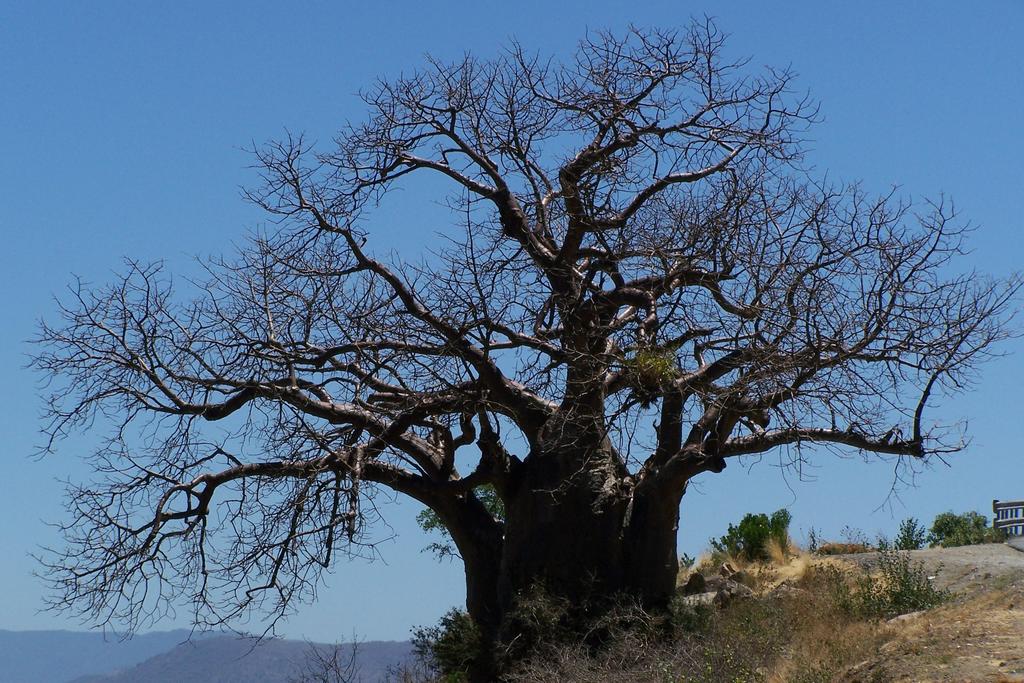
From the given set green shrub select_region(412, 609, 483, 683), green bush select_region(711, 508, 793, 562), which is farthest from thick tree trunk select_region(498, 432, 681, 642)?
green bush select_region(711, 508, 793, 562)

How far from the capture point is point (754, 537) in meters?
23.3

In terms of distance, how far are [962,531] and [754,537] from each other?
6.33 metres

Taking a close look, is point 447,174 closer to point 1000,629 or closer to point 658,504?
point 658,504

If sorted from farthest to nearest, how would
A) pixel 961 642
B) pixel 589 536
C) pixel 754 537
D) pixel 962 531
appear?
pixel 962 531 < pixel 754 537 < pixel 589 536 < pixel 961 642

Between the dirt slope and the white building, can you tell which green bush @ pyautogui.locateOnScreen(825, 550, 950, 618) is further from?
the white building

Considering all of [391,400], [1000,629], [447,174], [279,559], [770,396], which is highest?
[447,174]

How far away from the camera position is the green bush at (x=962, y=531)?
25203 millimetres

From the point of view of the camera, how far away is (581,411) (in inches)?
612

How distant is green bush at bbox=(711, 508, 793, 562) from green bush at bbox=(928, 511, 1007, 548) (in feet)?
12.9

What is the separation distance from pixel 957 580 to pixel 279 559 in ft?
34.1

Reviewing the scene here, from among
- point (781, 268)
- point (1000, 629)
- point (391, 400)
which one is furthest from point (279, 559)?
point (1000, 629)

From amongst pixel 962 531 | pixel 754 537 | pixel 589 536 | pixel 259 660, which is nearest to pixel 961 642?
pixel 589 536

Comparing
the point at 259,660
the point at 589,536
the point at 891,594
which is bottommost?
the point at 891,594

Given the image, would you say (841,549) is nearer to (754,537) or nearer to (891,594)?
(754,537)
